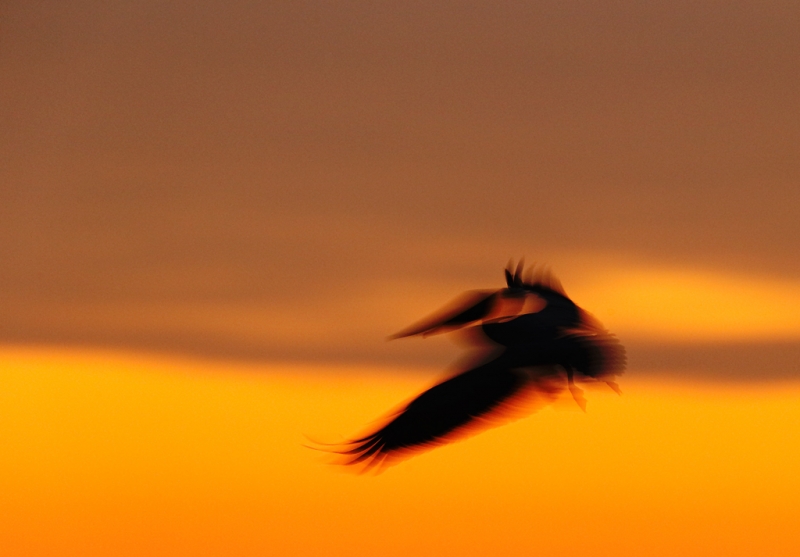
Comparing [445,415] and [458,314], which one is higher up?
[458,314]

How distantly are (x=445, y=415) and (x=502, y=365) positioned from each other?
103 mm

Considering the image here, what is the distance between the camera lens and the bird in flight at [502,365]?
108 centimetres

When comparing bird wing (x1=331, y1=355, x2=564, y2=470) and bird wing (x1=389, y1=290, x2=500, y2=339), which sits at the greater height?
bird wing (x1=389, y1=290, x2=500, y2=339)

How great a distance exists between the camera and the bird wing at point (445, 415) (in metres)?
1.07

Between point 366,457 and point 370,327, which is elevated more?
point 370,327

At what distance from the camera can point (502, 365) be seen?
1105 millimetres

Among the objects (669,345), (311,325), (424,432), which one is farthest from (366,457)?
(669,345)

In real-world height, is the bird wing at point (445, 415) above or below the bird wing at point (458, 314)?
below

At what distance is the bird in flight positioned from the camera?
3.54 feet

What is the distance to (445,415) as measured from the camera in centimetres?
108

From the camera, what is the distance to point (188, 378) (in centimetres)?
114

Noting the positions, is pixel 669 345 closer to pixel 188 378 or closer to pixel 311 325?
pixel 311 325

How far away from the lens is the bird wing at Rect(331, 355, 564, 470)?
3.52ft

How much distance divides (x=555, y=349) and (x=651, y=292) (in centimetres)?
17
